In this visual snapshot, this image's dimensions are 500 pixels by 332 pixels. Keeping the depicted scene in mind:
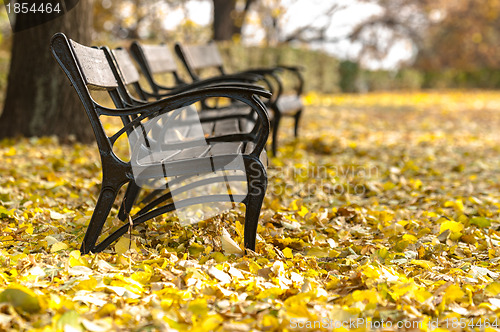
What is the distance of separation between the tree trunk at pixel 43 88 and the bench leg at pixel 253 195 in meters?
3.69

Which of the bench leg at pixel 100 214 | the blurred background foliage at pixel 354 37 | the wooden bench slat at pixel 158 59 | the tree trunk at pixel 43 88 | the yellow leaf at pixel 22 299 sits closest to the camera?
the yellow leaf at pixel 22 299

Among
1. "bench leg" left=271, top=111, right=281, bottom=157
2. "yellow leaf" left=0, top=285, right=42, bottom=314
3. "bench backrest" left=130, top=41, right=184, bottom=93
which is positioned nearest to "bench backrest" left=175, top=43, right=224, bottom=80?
"bench backrest" left=130, top=41, right=184, bottom=93

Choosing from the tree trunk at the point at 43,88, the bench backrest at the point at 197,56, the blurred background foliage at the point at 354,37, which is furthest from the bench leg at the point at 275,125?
the blurred background foliage at the point at 354,37

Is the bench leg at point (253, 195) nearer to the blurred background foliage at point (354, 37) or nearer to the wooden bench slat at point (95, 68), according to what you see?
the wooden bench slat at point (95, 68)

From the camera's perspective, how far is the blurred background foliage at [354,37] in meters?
16.1

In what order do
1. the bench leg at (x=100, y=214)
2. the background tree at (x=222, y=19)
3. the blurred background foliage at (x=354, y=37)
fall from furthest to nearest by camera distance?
the blurred background foliage at (x=354, y=37)
the background tree at (x=222, y=19)
the bench leg at (x=100, y=214)

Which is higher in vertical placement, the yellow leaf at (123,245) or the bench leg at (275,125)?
the bench leg at (275,125)

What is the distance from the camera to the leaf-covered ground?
1812 mm

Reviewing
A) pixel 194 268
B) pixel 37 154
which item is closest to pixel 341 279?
pixel 194 268

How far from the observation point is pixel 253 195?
94.3 inches

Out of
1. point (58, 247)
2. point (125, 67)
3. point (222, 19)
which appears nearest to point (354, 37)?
point (222, 19)

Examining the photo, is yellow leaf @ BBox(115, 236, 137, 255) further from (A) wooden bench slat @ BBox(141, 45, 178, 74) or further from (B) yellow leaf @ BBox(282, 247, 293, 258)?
(A) wooden bench slat @ BBox(141, 45, 178, 74)

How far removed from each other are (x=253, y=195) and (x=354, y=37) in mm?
22370

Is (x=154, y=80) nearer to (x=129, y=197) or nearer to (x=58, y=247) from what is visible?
(x=129, y=197)
